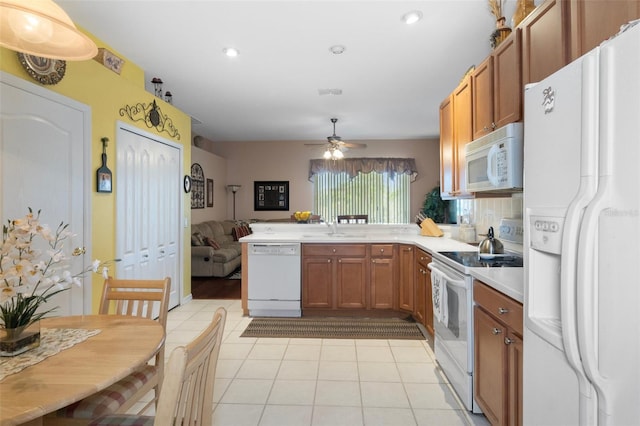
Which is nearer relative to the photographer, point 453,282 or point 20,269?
point 20,269

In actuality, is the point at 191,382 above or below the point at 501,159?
below

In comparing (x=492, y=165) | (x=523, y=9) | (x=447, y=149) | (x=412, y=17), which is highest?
(x=412, y=17)

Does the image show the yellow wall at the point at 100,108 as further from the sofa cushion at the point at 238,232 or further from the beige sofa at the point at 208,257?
the sofa cushion at the point at 238,232

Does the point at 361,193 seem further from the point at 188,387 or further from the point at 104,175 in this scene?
the point at 188,387

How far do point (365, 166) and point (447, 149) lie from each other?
4.56 meters

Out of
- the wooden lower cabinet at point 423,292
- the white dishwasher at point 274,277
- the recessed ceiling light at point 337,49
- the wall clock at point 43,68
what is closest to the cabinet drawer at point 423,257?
the wooden lower cabinet at point 423,292

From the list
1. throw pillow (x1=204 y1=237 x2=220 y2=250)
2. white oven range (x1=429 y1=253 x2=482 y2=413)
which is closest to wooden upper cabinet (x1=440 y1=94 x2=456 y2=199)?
white oven range (x1=429 y1=253 x2=482 y2=413)

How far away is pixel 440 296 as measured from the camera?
7.83 feet

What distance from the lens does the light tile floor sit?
1.98 metres

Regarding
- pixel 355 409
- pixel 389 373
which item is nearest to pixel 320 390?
pixel 355 409

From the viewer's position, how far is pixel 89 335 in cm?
136

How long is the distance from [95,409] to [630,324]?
69.8 inches

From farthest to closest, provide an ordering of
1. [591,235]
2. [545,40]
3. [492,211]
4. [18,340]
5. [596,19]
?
[492,211] < [545,40] < [596,19] < [18,340] < [591,235]


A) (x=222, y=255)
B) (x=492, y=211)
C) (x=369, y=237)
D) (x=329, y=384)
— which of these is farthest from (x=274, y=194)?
(x=329, y=384)
